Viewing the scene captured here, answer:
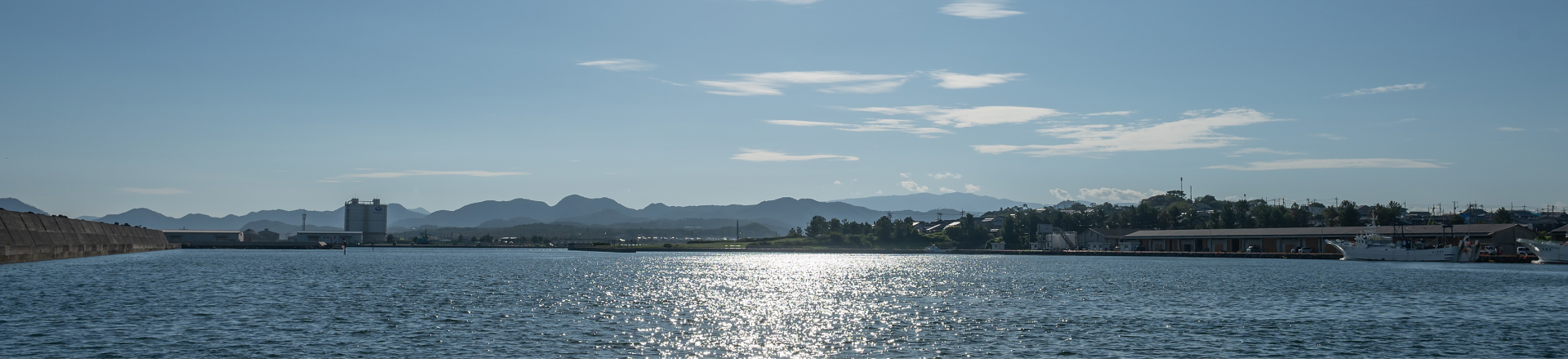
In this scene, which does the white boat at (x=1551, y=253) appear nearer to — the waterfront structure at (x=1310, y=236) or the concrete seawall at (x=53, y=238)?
the waterfront structure at (x=1310, y=236)

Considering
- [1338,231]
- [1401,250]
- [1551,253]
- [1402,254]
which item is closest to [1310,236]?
[1338,231]

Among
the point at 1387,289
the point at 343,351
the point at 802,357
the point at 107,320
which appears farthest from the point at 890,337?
the point at 1387,289

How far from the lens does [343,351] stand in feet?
113

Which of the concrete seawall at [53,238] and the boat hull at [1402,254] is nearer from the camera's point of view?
the concrete seawall at [53,238]

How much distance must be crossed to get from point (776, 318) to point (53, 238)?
13098cm

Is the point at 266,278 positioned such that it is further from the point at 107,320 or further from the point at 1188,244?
the point at 1188,244

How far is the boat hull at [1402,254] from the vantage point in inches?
5551

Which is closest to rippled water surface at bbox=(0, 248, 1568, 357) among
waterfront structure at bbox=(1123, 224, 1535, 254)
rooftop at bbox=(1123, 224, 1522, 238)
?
waterfront structure at bbox=(1123, 224, 1535, 254)

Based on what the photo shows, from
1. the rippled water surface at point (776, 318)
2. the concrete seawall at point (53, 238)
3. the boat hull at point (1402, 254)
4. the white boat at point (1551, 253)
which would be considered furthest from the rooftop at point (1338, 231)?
the concrete seawall at point (53, 238)

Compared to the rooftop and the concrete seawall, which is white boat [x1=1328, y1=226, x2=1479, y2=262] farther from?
the concrete seawall

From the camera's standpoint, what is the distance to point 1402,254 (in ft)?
477

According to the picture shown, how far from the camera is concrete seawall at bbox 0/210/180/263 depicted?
113 meters

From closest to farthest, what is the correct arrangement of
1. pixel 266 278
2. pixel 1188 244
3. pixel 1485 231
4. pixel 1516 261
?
pixel 266 278, pixel 1516 261, pixel 1485 231, pixel 1188 244

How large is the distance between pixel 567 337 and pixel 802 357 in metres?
10.6
